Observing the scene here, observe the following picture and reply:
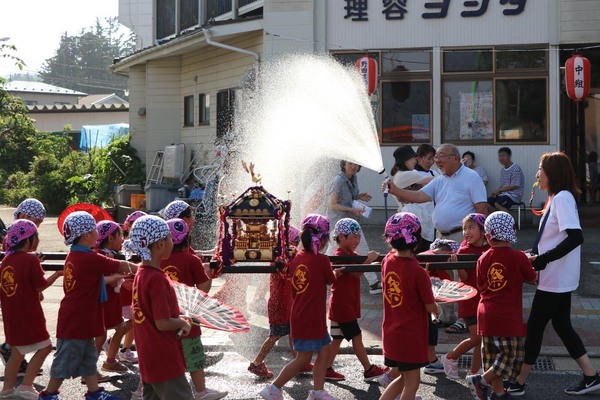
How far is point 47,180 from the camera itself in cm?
2644

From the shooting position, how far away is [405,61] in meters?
17.7

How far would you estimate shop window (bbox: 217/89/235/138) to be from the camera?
2053 cm

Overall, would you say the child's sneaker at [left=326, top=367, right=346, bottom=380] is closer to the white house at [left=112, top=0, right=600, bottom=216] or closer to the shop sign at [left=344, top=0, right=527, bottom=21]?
the white house at [left=112, top=0, right=600, bottom=216]

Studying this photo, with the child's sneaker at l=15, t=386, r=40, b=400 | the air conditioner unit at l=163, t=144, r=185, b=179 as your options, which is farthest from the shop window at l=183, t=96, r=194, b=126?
the child's sneaker at l=15, t=386, r=40, b=400

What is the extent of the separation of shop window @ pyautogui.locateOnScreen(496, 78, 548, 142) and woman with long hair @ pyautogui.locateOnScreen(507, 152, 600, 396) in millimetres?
10772

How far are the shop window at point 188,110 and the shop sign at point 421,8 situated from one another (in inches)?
268

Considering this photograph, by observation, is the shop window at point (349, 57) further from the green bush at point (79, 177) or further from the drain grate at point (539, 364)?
the drain grate at point (539, 364)

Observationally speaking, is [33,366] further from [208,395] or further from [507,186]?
[507,186]

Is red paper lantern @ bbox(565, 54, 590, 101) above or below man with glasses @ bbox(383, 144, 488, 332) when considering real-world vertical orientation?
above

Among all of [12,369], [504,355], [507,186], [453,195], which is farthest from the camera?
[507,186]

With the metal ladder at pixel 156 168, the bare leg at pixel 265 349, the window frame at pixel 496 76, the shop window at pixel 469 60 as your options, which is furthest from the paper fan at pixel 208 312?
the metal ladder at pixel 156 168

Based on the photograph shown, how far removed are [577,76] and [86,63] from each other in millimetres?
95744

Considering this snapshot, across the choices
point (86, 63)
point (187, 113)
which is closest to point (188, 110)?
point (187, 113)

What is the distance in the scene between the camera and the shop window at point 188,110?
23233 mm
